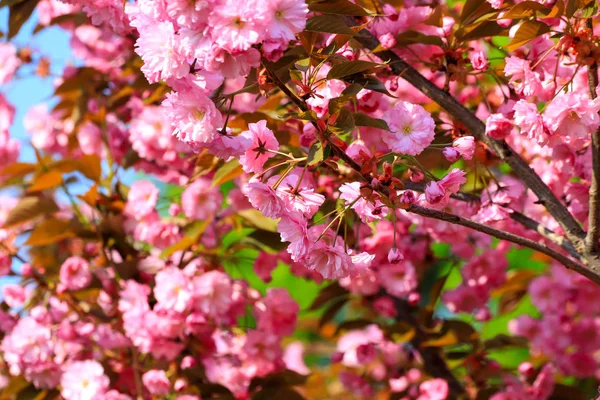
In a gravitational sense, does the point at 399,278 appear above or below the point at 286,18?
below

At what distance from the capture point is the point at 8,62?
2512 millimetres

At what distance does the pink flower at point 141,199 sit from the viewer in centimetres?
188

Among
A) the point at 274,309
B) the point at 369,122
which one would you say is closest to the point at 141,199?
the point at 274,309

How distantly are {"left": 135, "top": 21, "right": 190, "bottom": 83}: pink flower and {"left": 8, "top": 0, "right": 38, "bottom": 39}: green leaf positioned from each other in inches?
32.4

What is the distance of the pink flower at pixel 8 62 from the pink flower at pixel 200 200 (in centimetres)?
98

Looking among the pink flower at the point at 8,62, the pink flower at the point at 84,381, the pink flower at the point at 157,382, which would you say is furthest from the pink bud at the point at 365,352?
the pink flower at the point at 8,62

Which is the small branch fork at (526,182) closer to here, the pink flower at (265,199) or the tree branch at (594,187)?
the tree branch at (594,187)

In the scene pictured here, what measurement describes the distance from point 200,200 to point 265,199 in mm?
881

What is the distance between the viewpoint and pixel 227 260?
1.94m

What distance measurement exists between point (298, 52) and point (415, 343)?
3.32ft

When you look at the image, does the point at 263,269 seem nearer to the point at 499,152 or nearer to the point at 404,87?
the point at 404,87

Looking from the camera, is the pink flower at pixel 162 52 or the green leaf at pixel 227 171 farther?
the green leaf at pixel 227 171

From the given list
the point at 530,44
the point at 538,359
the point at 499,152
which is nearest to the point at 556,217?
the point at 499,152

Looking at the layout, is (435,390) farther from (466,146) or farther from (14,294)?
(14,294)
